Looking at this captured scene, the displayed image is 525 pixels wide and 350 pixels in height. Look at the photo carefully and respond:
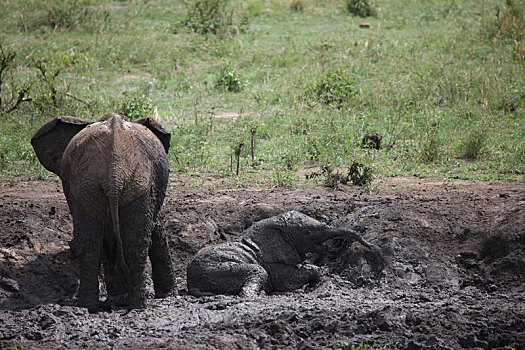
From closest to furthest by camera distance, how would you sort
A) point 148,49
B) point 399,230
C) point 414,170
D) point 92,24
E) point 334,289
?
point 334,289 → point 399,230 → point 414,170 → point 148,49 → point 92,24

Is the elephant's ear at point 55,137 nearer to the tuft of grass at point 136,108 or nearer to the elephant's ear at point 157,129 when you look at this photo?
the elephant's ear at point 157,129

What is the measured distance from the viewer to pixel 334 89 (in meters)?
11.8

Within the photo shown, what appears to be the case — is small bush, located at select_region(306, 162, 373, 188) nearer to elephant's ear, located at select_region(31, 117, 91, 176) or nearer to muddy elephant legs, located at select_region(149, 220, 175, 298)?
muddy elephant legs, located at select_region(149, 220, 175, 298)

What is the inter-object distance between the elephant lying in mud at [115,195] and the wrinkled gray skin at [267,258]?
66 centimetres

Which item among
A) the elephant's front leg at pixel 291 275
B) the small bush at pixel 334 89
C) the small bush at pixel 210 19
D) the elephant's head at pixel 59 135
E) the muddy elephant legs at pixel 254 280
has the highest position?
the elephant's head at pixel 59 135

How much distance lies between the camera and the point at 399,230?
6508mm

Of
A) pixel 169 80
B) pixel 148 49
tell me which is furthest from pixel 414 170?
pixel 148 49

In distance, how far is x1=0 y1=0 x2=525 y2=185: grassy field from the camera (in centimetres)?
958

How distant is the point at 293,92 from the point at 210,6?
5.23 meters

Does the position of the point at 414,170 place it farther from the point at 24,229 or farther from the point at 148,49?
the point at 148,49

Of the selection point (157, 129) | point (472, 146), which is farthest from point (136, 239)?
point (472, 146)

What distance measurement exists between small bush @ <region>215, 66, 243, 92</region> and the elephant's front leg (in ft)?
22.3

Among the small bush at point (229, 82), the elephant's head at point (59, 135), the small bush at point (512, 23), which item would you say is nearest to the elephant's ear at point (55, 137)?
the elephant's head at point (59, 135)

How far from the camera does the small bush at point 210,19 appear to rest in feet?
52.4
